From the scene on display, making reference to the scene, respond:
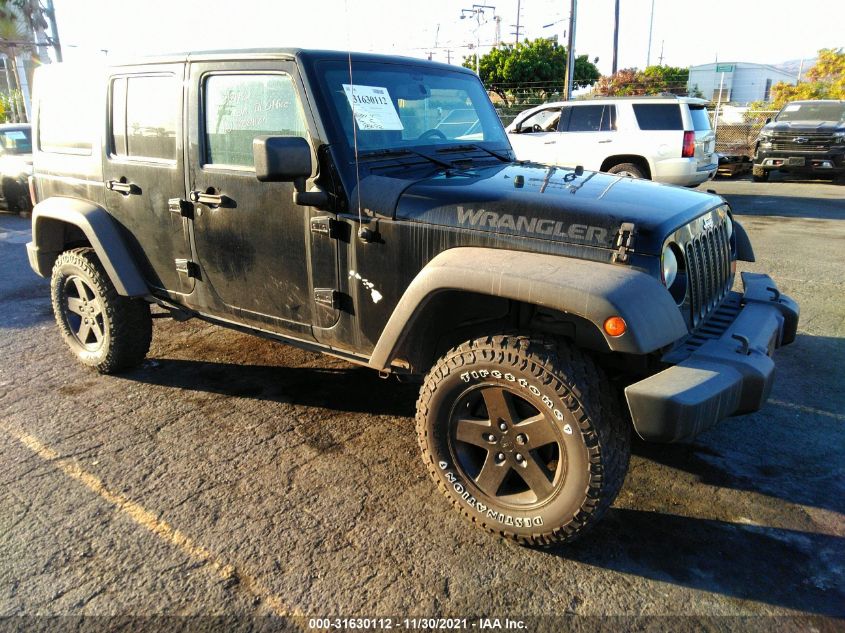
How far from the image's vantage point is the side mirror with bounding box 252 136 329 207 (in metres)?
2.67

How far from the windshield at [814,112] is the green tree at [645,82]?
6253mm

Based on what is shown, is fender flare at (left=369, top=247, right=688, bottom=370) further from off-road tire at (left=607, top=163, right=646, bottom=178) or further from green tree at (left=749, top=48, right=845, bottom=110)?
green tree at (left=749, top=48, right=845, bottom=110)

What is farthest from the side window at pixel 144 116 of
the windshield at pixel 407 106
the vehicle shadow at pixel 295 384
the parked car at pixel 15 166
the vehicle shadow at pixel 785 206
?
the vehicle shadow at pixel 785 206

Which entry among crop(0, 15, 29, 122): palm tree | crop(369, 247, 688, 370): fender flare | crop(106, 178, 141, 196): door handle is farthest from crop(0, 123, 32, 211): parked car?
crop(0, 15, 29, 122): palm tree

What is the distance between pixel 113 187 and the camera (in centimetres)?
384

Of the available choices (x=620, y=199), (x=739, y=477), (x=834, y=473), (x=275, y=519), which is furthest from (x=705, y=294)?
(x=275, y=519)

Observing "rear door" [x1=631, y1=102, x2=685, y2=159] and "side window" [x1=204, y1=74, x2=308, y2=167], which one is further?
"rear door" [x1=631, y1=102, x2=685, y2=159]

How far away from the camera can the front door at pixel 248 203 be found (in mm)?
3098

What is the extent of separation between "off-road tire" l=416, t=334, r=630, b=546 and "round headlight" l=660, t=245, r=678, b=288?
44 centimetres

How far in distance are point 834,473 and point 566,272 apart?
1.88m

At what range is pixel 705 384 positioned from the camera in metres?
2.29

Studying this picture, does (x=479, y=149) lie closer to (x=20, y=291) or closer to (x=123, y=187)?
(x=123, y=187)

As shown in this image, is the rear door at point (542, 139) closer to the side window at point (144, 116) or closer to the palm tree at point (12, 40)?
the side window at point (144, 116)

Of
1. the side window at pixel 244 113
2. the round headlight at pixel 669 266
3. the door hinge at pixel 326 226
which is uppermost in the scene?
the side window at pixel 244 113
